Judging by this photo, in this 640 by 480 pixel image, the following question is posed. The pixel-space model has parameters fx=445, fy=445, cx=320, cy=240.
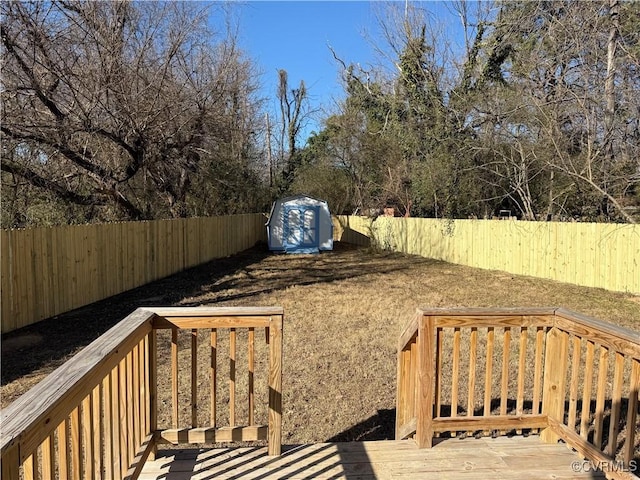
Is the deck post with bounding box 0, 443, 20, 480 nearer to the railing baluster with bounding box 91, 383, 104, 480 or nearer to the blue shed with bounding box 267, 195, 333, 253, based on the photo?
the railing baluster with bounding box 91, 383, 104, 480

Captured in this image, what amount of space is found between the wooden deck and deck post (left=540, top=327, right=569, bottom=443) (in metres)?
0.18

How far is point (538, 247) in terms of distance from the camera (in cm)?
1171

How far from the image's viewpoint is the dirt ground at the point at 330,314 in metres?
4.30

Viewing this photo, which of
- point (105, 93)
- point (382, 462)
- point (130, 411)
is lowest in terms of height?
point (382, 462)

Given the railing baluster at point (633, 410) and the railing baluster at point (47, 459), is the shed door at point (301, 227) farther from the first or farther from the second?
the railing baluster at point (47, 459)

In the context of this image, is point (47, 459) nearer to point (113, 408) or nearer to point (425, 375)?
point (113, 408)

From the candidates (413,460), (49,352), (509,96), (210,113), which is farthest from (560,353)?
(509,96)

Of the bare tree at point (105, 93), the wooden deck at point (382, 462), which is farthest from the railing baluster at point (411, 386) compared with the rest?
the bare tree at point (105, 93)

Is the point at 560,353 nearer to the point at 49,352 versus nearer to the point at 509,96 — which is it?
the point at 49,352

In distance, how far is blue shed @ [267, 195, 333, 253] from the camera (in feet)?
63.1

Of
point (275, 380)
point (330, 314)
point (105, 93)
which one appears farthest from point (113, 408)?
point (105, 93)

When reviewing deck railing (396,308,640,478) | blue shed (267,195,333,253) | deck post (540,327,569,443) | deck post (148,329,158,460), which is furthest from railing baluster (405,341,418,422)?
blue shed (267,195,333,253)

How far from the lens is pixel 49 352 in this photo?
545 cm

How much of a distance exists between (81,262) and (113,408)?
6592mm
